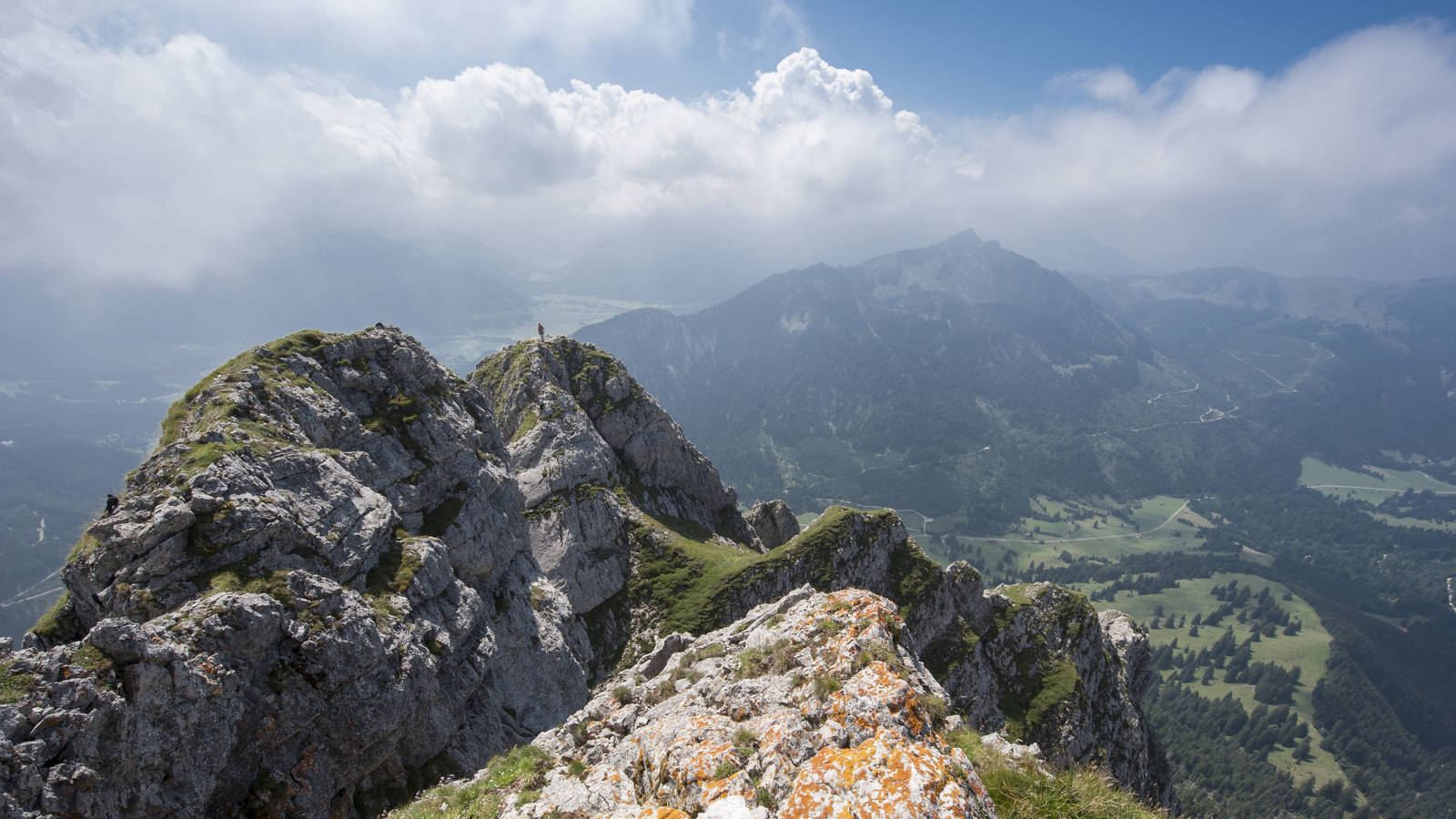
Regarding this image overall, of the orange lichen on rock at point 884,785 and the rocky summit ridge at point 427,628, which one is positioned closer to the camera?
the orange lichen on rock at point 884,785

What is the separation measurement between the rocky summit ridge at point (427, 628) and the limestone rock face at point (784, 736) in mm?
114

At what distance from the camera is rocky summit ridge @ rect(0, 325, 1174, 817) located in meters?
14.5

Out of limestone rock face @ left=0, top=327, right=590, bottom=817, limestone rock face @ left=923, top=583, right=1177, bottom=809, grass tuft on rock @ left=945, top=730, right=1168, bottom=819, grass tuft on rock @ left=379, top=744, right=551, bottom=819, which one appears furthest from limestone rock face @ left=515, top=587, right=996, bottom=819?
limestone rock face @ left=923, top=583, right=1177, bottom=809

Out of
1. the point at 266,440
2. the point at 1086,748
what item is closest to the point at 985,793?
the point at 266,440

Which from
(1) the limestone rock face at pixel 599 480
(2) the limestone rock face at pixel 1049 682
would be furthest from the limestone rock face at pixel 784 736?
(2) the limestone rock face at pixel 1049 682

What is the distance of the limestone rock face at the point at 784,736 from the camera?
31.6 feet

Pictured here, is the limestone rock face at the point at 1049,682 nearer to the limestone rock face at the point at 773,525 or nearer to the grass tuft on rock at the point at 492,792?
the limestone rock face at the point at 773,525

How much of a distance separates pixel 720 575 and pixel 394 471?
1062 inches

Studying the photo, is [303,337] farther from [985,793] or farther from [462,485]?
[985,793]

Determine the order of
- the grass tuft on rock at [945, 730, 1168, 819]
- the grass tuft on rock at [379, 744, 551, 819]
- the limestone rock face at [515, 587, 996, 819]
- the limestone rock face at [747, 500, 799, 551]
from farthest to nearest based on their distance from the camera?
the limestone rock face at [747, 500, 799, 551] → the grass tuft on rock at [379, 744, 551, 819] → the grass tuft on rock at [945, 730, 1168, 819] → the limestone rock face at [515, 587, 996, 819]

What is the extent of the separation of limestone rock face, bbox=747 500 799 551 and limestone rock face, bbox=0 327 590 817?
3858 cm

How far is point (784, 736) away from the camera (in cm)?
1153

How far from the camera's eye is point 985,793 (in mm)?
10070

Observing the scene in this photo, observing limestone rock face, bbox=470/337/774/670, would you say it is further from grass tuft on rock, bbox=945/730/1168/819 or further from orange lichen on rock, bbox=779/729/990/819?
orange lichen on rock, bbox=779/729/990/819
